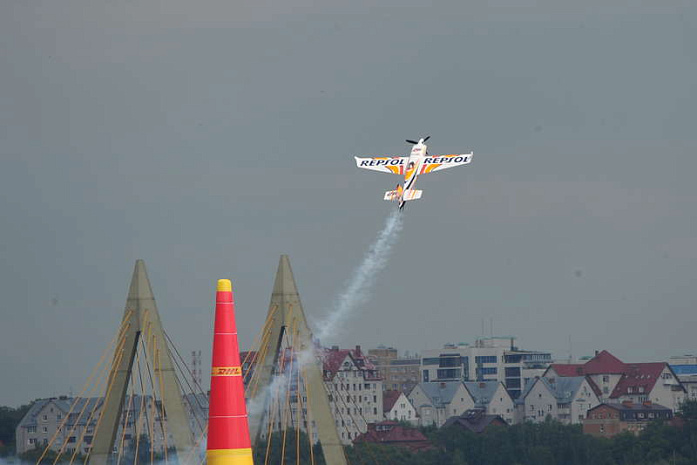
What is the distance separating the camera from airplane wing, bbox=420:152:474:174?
218ft

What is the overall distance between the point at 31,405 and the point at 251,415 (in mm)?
116269

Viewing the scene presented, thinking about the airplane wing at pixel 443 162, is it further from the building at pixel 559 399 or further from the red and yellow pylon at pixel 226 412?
the building at pixel 559 399

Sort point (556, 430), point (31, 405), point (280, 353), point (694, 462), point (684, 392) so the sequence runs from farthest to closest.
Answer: point (684, 392) < point (31, 405) < point (556, 430) < point (694, 462) < point (280, 353)

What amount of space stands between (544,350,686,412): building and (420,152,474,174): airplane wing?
11651 centimetres

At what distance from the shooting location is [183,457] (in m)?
51.2

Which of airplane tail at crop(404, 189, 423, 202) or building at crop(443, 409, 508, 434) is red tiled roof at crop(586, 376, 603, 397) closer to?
building at crop(443, 409, 508, 434)

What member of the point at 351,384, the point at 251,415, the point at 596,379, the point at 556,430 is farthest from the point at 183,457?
the point at 596,379

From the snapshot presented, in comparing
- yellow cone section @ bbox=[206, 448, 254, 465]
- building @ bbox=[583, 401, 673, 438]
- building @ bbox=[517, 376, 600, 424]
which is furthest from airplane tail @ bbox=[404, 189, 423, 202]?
building @ bbox=[517, 376, 600, 424]

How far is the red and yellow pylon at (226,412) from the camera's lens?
24562mm

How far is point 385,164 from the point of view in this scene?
68.1m

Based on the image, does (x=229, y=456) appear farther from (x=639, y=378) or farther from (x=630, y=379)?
(x=630, y=379)

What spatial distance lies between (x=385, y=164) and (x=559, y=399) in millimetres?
128482

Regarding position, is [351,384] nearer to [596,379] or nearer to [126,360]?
[596,379]

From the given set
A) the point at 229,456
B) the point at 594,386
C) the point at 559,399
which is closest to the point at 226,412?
the point at 229,456
